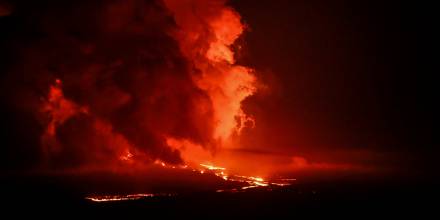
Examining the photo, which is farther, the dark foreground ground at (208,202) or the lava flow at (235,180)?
the lava flow at (235,180)

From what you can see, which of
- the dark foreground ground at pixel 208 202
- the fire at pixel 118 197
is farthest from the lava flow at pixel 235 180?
the dark foreground ground at pixel 208 202

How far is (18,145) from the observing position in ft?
105

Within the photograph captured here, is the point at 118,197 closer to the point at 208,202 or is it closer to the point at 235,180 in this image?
the point at 208,202

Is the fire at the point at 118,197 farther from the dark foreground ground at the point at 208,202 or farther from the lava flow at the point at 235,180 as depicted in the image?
the dark foreground ground at the point at 208,202

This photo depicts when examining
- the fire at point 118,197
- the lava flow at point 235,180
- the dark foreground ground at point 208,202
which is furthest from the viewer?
the lava flow at point 235,180

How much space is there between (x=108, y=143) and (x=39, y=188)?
602 centimetres

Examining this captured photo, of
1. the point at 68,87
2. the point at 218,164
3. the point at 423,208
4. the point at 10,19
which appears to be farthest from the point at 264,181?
the point at 10,19

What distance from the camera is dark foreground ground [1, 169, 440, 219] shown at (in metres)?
24.9

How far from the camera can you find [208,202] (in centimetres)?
2750

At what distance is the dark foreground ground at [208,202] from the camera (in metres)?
24.9

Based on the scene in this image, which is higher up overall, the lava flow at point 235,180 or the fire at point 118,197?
the lava flow at point 235,180

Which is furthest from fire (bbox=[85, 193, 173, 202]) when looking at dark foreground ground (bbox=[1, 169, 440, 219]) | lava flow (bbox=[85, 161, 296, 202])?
dark foreground ground (bbox=[1, 169, 440, 219])

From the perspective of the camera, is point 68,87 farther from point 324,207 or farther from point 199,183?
point 324,207

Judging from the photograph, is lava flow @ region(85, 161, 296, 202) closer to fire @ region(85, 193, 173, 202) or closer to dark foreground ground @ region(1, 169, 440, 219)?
fire @ region(85, 193, 173, 202)
